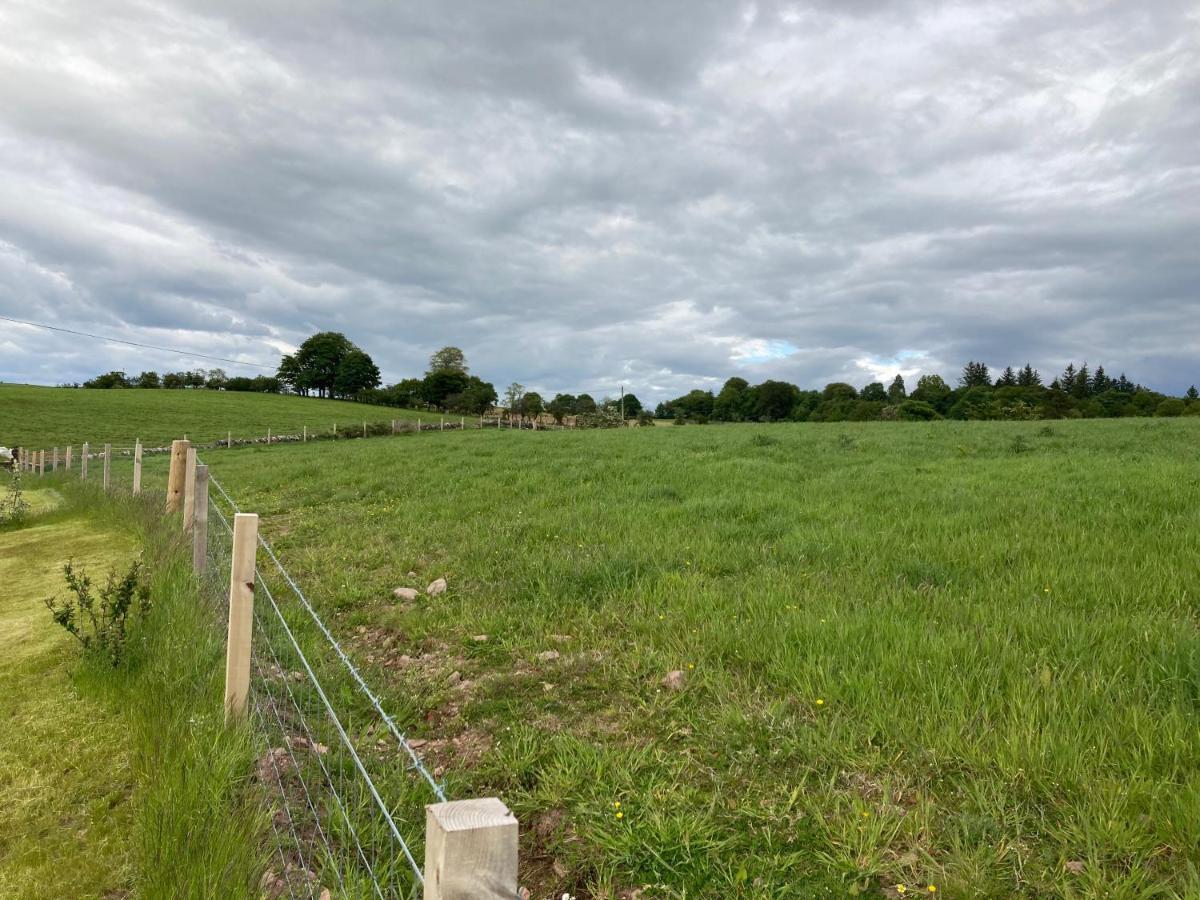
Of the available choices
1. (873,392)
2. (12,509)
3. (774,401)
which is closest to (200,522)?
(12,509)

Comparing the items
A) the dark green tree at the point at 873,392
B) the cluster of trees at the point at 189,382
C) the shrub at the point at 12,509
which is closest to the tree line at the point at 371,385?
the cluster of trees at the point at 189,382

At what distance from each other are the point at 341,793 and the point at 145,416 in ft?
220

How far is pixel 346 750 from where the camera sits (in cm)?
423

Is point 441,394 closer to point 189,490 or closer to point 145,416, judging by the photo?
point 145,416

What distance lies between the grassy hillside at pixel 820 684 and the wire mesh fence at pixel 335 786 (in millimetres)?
178

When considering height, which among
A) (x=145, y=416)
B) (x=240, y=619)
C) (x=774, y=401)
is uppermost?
(x=774, y=401)

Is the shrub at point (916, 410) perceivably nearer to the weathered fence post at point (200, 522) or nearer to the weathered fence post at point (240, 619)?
the weathered fence post at point (200, 522)

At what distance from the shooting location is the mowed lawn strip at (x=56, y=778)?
303 cm

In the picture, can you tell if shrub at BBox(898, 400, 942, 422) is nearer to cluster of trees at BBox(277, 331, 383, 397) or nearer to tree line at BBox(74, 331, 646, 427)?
tree line at BBox(74, 331, 646, 427)

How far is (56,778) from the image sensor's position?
12.4 ft

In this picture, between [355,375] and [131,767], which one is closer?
[131,767]

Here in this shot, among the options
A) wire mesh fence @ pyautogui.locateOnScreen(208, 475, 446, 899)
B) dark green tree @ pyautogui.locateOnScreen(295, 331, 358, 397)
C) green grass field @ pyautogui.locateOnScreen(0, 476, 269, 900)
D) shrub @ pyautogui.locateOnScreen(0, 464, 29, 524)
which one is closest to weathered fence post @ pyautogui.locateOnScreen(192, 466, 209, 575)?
green grass field @ pyautogui.locateOnScreen(0, 476, 269, 900)

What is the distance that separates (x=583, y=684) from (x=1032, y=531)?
5416mm

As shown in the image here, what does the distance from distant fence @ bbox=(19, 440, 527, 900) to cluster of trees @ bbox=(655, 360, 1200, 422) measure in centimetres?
6844
